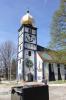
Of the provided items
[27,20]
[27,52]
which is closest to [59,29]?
[27,52]

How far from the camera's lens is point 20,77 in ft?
162

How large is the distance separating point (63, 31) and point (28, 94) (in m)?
16.6

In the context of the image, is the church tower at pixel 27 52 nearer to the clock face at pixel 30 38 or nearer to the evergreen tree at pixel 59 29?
the clock face at pixel 30 38

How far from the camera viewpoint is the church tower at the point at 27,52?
158 ft

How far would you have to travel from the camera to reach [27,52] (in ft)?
160

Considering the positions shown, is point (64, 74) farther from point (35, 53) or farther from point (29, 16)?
point (29, 16)

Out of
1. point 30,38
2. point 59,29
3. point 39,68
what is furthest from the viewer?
point 30,38

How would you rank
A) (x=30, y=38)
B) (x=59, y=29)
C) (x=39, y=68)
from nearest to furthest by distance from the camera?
(x=59, y=29) < (x=39, y=68) < (x=30, y=38)

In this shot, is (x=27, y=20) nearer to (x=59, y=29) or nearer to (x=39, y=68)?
(x=39, y=68)

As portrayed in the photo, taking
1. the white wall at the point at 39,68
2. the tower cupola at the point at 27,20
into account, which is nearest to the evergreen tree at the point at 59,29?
the white wall at the point at 39,68

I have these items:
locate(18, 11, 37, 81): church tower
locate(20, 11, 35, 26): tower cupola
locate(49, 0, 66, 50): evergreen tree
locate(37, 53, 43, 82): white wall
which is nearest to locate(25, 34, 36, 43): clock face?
locate(18, 11, 37, 81): church tower

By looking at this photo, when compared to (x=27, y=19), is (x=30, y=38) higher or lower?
lower

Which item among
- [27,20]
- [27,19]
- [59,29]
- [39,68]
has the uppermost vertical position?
[27,19]

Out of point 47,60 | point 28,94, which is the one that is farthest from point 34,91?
point 47,60
